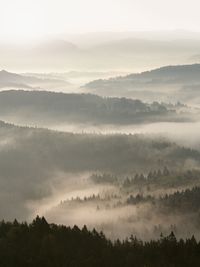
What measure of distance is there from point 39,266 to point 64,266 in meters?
8.69

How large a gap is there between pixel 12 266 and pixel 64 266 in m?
18.1

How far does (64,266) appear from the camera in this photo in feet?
652

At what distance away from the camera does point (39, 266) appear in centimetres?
19525

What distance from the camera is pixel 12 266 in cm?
19050

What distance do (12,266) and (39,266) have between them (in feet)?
31.0
